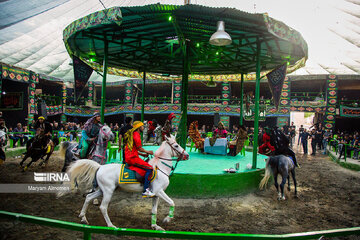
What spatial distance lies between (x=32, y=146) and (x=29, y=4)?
35.2 feet

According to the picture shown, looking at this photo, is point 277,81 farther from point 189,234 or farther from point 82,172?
point 189,234

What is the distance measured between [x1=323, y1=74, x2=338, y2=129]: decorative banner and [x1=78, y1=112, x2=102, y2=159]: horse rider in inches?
992

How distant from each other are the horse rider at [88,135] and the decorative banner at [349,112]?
2613 cm

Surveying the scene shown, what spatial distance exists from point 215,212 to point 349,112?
A: 24.8 meters

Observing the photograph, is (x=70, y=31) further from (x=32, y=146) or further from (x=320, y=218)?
(x=320, y=218)

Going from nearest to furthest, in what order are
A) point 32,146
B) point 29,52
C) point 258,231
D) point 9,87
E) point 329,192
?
point 258,231
point 329,192
point 32,146
point 9,87
point 29,52

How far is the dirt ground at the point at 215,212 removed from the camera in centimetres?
504

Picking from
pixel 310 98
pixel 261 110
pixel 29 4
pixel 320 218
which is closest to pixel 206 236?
pixel 320 218

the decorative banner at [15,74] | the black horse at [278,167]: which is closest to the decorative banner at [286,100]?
the black horse at [278,167]

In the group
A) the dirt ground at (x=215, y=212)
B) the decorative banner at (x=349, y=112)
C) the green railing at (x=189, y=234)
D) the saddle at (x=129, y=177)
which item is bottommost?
the dirt ground at (x=215, y=212)

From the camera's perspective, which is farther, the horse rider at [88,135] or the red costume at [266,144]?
the red costume at [266,144]

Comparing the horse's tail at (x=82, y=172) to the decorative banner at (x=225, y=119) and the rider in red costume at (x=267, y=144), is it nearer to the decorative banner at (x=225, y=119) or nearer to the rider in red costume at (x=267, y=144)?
the rider in red costume at (x=267, y=144)

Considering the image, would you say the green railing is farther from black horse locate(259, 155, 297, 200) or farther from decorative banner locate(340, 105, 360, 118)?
decorative banner locate(340, 105, 360, 118)

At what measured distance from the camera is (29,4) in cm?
1480
